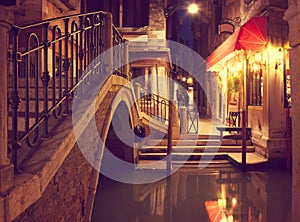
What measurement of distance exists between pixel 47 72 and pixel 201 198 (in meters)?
5.55

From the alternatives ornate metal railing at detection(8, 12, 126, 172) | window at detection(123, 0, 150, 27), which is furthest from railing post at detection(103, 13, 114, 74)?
window at detection(123, 0, 150, 27)

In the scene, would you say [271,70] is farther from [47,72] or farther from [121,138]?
[47,72]

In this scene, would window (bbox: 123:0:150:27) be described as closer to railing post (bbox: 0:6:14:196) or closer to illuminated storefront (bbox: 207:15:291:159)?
illuminated storefront (bbox: 207:15:291:159)

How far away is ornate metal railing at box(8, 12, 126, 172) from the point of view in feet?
9.85

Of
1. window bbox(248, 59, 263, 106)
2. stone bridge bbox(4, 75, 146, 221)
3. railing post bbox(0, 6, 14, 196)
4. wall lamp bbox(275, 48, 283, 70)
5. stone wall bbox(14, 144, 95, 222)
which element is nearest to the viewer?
railing post bbox(0, 6, 14, 196)

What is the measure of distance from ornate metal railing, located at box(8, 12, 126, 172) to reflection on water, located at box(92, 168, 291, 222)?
3190mm

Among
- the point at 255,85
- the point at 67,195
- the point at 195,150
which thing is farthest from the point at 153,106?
the point at 67,195

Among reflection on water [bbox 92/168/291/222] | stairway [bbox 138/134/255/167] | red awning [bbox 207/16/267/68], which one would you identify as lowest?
reflection on water [bbox 92/168/291/222]

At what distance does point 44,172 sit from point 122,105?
633 centimetres

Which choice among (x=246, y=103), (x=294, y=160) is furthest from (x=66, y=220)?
(x=246, y=103)

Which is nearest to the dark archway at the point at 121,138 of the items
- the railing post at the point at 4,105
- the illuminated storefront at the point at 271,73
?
the illuminated storefront at the point at 271,73

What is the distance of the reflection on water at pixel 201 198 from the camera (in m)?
6.88

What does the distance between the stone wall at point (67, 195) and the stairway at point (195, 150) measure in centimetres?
634

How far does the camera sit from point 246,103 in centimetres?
1351
